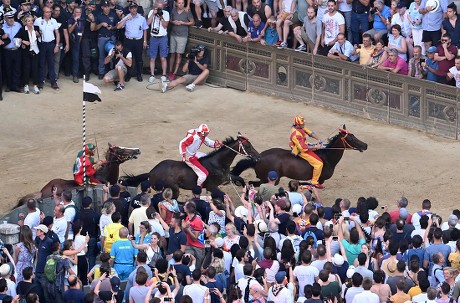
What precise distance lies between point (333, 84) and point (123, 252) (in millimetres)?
13017

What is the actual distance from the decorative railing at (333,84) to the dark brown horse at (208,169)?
580cm

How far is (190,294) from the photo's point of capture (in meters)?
19.9

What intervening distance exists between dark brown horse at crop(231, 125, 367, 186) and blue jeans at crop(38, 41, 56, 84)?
8.12m

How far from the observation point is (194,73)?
116 ft

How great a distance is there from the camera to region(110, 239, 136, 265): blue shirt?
2158 centimetres

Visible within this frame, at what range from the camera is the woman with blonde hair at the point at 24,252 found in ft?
71.4

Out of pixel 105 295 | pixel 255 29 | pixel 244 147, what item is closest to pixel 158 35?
pixel 255 29

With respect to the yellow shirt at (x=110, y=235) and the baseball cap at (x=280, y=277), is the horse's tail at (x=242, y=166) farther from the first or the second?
the baseball cap at (x=280, y=277)

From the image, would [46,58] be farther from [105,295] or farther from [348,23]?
[105,295]

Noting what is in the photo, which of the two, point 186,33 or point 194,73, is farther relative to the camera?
point 186,33

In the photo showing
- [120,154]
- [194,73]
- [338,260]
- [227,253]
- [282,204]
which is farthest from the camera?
[194,73]

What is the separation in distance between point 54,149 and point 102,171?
4.50m

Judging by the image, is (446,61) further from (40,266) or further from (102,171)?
(40,266)

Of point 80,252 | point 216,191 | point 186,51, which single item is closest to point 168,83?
point 186,51
